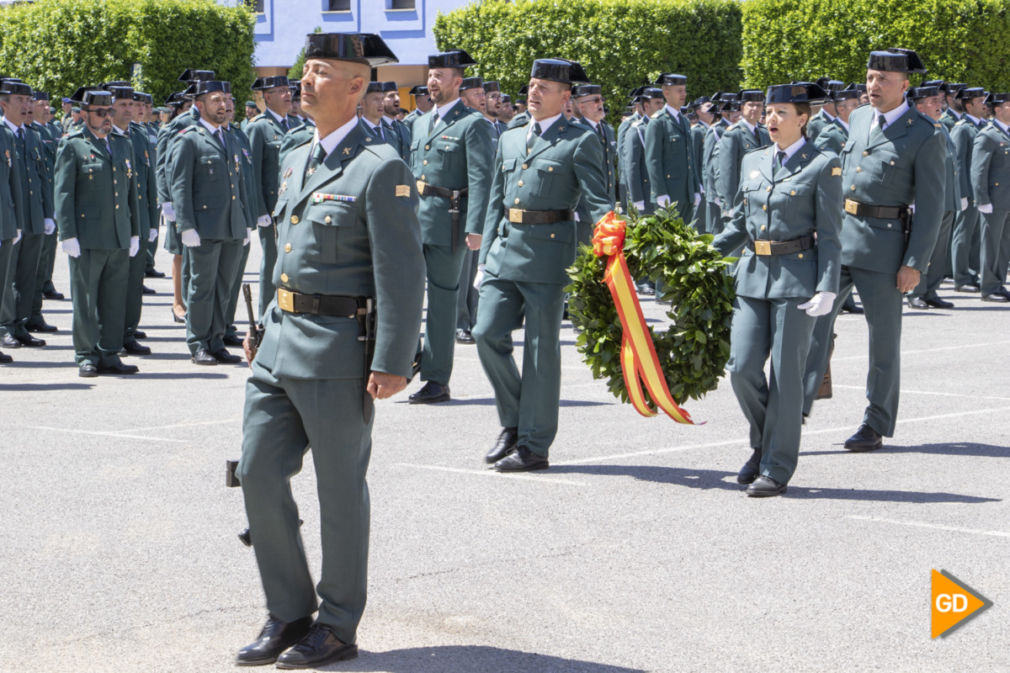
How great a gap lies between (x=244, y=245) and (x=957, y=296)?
960 centimetres

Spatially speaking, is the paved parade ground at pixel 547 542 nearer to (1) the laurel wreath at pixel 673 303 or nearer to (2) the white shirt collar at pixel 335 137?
(1) the laurel wreath at pixel 673 303

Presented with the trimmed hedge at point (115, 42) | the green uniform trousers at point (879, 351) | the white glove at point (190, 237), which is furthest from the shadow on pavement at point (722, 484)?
the trimmed hedge at point (115, 42)

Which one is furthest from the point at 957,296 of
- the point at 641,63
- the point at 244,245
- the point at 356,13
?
the point at 356,13

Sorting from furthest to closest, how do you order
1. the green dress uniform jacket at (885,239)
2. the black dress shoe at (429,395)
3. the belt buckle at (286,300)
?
1. the black dress shoe at (429,395)
2. the green dress uniform jacket at (885,239)
3. the belt buckle at (286,300)

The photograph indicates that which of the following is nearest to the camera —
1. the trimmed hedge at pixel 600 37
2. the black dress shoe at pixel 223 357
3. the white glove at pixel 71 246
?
the white glove at pixel 71 246

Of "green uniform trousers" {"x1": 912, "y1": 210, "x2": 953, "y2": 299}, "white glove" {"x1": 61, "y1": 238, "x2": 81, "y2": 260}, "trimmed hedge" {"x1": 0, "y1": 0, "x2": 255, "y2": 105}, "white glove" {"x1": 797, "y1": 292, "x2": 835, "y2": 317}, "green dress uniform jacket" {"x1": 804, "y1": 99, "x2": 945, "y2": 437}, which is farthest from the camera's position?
"trimmed hedge" {"x1": 0, "y1": 0, "x2": 255, "y2": 105}

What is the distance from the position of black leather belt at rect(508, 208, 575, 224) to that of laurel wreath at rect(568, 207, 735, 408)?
339 mm

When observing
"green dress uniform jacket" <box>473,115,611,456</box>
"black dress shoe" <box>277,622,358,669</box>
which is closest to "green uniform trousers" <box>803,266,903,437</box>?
"green dress uniform jacket" <box>473,115,611,456</box>

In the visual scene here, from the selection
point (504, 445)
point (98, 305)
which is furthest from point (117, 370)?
point (504, 445)

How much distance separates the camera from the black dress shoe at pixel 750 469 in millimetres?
7797

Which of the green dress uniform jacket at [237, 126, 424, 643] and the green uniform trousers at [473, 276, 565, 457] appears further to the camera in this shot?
the green uniform trousers at [473, 276, 565, 457]

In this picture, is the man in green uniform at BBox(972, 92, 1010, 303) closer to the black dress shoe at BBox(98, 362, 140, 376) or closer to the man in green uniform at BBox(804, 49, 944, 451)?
the man in green uniform at BBox(804, 49, 944, 451)

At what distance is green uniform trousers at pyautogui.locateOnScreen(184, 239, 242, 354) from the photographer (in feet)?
41.0

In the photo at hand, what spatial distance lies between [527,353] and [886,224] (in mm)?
2369
